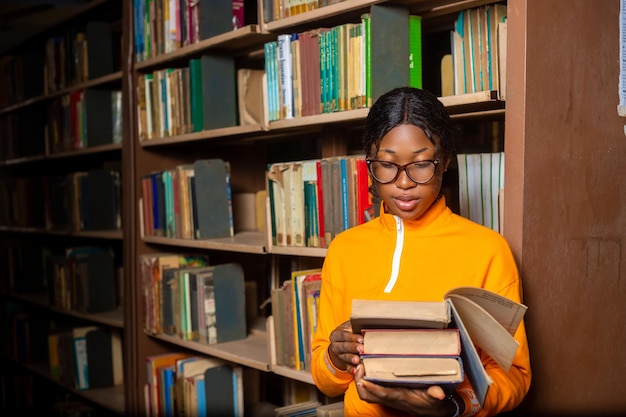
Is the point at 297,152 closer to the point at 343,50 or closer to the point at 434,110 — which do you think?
the point at 343,50

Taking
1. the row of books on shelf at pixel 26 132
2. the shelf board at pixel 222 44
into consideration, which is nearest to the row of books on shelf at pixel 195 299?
the shelf board at pixel 222 44

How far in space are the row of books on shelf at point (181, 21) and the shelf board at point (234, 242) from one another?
0.75 metres

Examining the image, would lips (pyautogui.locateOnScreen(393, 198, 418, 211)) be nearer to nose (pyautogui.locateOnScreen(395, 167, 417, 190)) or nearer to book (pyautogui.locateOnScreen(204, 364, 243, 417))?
nose (pyautogui.locateOnScreen(395, 167, 417, 190))

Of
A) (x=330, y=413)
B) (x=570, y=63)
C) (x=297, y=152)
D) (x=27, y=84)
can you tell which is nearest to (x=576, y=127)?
(x=570, y=63)

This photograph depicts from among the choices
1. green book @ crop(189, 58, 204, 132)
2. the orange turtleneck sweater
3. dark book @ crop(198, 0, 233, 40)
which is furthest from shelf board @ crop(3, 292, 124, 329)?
the orange turtleneck sweater

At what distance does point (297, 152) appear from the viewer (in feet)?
8.99

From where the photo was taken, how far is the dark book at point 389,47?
1783 mm

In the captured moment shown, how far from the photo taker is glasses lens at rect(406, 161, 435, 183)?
1.37m

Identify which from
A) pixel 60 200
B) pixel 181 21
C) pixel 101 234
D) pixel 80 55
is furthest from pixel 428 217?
pixel 60 200

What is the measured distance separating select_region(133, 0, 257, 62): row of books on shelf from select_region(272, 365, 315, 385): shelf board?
1.22 metres

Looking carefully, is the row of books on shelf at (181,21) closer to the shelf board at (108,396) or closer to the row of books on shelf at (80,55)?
the row of books on shelf at (80,55)

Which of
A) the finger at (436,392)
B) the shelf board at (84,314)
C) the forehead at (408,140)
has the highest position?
the forehead at (408,140)

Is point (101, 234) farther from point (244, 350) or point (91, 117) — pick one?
point (244, 350)

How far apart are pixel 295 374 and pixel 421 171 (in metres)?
0.94
